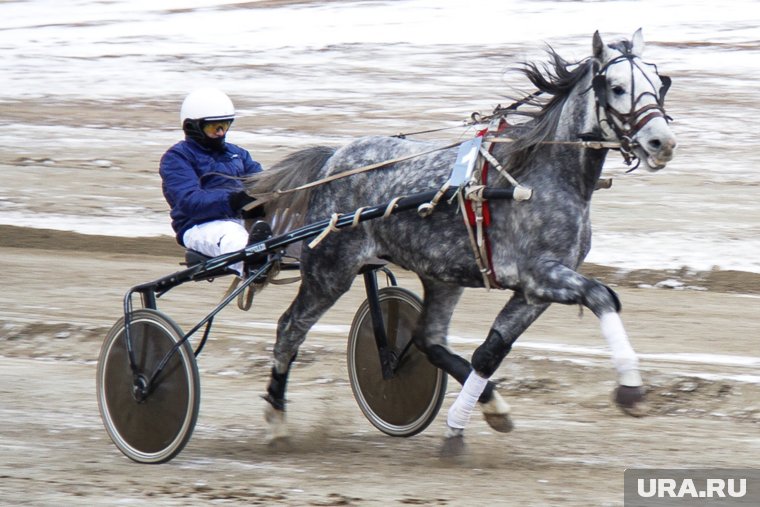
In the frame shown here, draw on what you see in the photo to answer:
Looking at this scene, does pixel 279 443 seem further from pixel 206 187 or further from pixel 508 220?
pixel 508 220

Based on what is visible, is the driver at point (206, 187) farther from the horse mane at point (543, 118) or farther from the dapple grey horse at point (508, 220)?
the horse mane at point (543, 118)

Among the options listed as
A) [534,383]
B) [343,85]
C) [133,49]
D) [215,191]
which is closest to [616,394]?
[215,191]

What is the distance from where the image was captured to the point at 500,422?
6324 millimetres

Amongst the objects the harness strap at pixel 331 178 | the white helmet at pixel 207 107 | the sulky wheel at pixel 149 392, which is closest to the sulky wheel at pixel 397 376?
the harness strap at pixel 331 178

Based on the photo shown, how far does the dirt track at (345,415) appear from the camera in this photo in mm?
5723

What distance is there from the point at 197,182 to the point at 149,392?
1.05 meters

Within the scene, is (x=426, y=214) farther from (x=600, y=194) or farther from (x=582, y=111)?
(x=600, y=194)

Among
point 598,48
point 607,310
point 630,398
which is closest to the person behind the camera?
point 630,398

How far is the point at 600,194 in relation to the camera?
14367 millimetres

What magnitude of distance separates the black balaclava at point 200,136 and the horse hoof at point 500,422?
1910 mm

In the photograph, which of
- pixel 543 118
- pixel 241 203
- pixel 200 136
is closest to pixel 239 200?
pixel 241 203

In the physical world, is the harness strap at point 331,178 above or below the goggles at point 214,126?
below

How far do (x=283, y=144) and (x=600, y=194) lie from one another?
4776mm

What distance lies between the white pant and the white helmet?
1.73 feet
